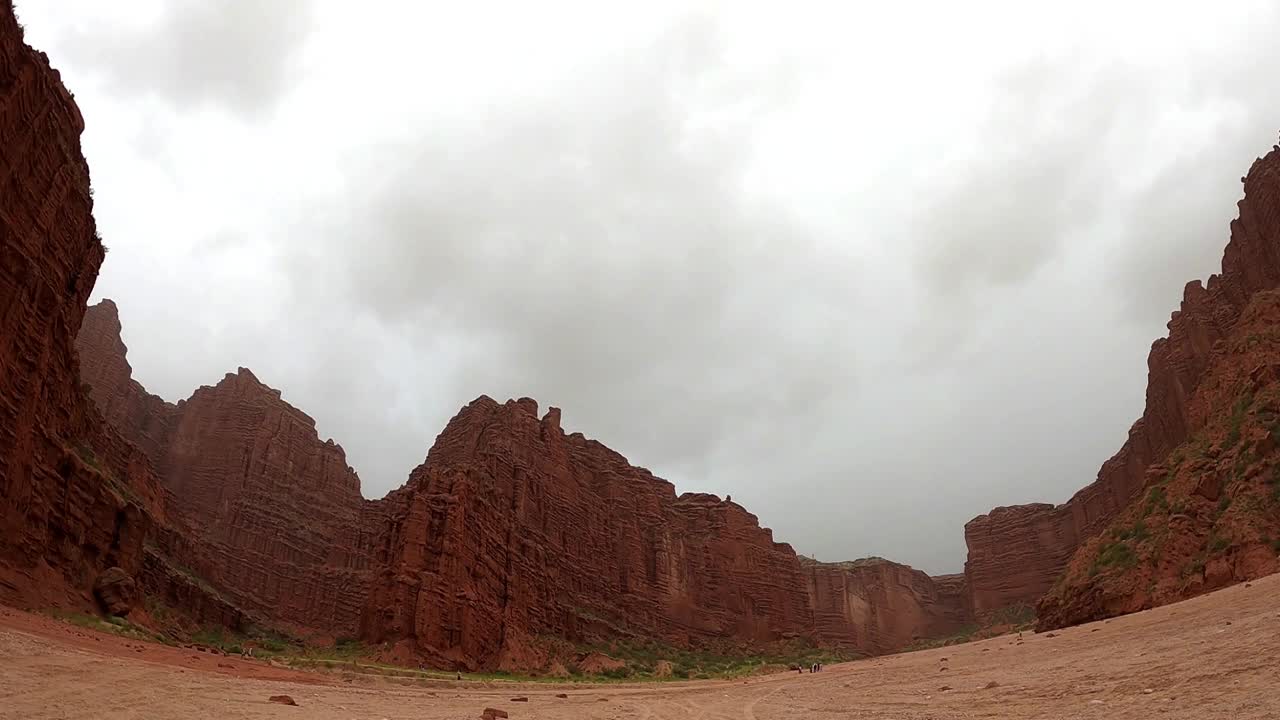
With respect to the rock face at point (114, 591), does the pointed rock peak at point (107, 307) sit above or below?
above

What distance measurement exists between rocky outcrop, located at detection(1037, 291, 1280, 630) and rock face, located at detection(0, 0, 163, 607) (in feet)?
124

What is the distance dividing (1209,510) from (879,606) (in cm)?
7954

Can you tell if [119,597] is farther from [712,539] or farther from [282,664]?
[712,539]

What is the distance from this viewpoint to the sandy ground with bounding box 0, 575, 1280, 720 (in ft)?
31.5

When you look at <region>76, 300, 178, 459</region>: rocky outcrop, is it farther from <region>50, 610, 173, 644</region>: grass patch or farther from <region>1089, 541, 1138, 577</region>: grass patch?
<region>1089, 541, 1138, 577</region>: grass patch

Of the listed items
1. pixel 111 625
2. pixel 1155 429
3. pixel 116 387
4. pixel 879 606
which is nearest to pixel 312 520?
pixel 116 387

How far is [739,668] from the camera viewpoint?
61.0 metres

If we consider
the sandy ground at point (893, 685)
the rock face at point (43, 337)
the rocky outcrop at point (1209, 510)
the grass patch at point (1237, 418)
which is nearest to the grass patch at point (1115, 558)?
the rocky outcrop at point (1209, 510)

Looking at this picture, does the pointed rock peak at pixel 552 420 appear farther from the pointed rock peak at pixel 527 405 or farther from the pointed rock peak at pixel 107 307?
the pointed rock peak at pixel 107 307

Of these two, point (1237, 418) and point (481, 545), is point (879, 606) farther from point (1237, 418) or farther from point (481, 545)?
point (1237, 418)

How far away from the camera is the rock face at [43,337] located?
2133 cm

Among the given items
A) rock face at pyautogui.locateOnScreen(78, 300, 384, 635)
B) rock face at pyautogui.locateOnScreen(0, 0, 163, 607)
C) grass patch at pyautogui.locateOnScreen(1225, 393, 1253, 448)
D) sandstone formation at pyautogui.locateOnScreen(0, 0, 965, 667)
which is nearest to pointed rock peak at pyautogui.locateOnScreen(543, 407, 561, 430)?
sandstone formation at pyautogui.locateOnScreen(0, 0, 965, 667)

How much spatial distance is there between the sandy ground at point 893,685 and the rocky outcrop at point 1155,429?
28194 millimetres

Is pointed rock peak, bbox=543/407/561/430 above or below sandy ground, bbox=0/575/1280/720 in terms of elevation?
above
